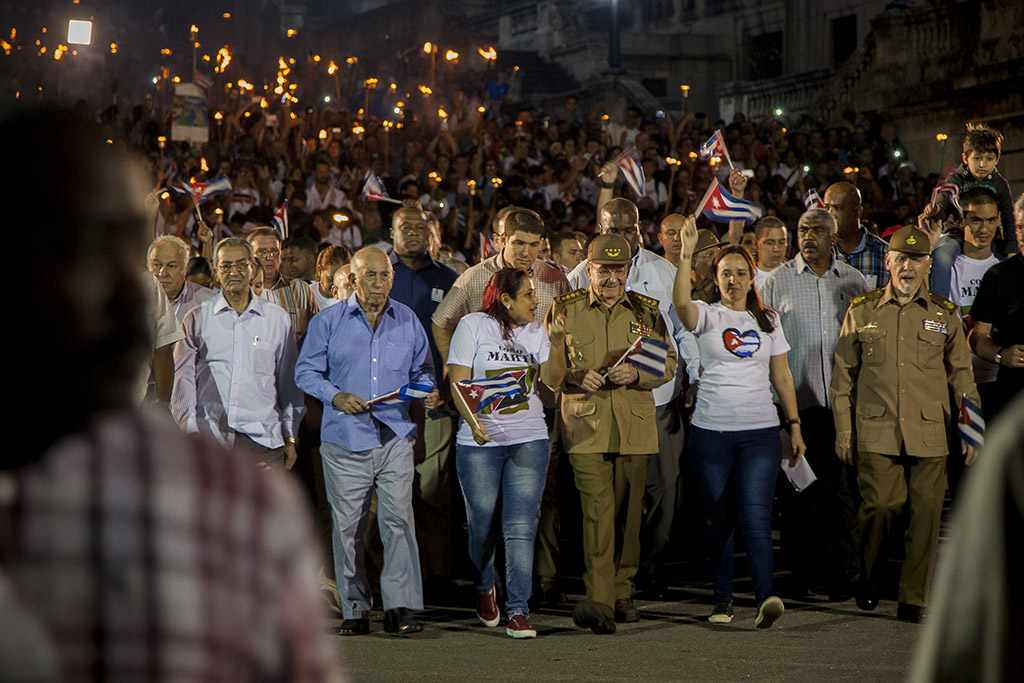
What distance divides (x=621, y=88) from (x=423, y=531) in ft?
89.3

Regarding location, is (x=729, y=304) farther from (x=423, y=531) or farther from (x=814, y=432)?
(x=423, y=531)

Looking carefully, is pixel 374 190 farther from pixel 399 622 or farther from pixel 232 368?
pixel 399 622

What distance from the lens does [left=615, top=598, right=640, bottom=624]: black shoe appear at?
8383 millimetres

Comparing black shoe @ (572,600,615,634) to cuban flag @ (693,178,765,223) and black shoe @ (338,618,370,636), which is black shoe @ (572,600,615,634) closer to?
black shoe @ (338,618,370,636)

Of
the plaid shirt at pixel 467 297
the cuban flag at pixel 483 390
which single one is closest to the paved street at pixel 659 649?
the cuban flag at pixel 483 390

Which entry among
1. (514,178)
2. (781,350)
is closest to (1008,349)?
(781,350)

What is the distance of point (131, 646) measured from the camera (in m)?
1.26

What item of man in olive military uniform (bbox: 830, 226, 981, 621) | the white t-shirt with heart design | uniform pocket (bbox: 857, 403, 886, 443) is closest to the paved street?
man in olive military uniform (bbox: 830, 226, 981, 621)

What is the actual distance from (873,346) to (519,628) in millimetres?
2843

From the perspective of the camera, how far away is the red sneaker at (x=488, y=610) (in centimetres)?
823

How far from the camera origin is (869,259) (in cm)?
1043

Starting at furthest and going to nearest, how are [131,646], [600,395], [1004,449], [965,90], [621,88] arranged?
1. [621,88]
2. [965,90]
3. [600,395]
4. [131,646]
5. [1004,449]

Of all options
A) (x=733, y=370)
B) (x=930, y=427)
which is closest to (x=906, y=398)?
(x=930, y=427)

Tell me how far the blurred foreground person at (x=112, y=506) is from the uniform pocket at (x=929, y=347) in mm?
7678
